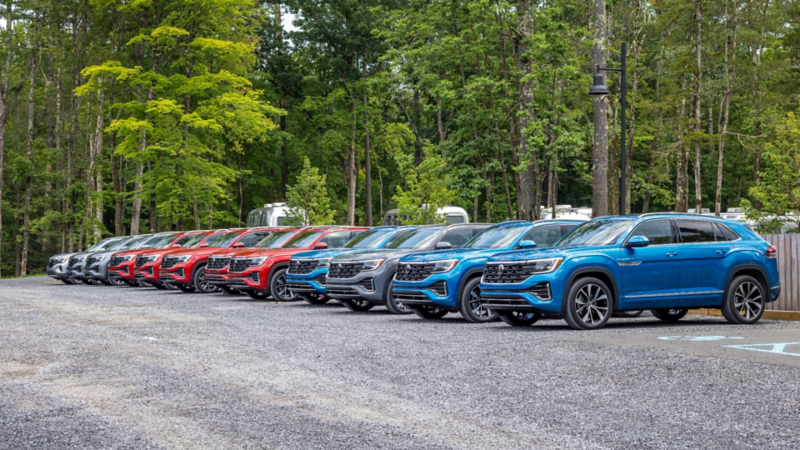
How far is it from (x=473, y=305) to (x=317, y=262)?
5.34 metres

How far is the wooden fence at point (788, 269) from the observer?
17906 mm

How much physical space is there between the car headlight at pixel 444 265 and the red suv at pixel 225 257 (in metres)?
8.61

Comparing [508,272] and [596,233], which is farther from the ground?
[596,233]

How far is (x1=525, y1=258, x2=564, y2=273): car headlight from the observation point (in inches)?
556

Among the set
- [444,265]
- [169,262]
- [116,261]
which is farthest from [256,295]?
[116,261]

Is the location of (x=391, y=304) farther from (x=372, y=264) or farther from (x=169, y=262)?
(x=169, y=262)

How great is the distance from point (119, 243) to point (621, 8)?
2810cm

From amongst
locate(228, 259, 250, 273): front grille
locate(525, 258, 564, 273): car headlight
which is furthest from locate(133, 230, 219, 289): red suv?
locate(525, 258, 564, 273): car headlight

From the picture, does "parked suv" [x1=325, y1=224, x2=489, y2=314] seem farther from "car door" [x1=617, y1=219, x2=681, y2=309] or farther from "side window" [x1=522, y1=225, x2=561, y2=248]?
"car door" [x1=617, y1=219, x2=681, y2=309]

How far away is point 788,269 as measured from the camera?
18031mm

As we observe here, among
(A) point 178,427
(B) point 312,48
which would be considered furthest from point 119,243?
(A) point 178,427

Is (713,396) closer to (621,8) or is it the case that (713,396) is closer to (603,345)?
(603,345)

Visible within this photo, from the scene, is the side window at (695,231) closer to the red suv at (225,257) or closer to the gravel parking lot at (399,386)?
the gravel parking lot at (399,386)

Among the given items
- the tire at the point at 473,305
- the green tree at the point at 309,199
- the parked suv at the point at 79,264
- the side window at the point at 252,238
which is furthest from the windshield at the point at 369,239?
the green tree at the point at 309,199
